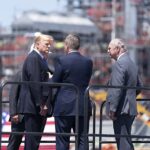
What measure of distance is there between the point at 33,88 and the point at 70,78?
1.64ft

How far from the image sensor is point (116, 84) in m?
10.5

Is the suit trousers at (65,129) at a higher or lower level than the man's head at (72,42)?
lower

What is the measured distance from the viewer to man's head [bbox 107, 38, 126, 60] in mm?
10578

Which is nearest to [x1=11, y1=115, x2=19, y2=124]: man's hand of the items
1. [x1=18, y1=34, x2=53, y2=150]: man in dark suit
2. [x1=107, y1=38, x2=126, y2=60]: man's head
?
[x1=18, y1=34, x2=53, y2=150]: man in dark suit

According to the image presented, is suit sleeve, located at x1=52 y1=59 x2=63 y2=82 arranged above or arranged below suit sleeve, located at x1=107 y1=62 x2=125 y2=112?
above

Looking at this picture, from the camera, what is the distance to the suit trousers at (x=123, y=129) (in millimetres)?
10539

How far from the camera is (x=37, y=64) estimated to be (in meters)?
10.2

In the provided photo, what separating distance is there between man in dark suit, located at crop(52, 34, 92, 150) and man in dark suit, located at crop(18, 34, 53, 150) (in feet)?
0.58

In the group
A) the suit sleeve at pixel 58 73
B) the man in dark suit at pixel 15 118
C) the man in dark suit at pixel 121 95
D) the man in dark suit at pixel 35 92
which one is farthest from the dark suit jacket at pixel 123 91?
the man in dark suit at pixel 15 118

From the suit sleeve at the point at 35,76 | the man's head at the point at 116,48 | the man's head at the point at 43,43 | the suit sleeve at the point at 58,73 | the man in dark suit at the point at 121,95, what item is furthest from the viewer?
the man's head at the point at 116,48

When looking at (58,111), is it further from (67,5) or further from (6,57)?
(67,5)

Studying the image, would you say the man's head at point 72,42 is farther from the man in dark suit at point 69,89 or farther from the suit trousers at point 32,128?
the suit trousers at point 32,128

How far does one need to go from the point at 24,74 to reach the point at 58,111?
65cm

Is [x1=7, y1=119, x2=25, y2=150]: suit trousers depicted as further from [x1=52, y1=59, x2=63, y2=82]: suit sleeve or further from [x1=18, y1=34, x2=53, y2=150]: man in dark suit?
[x1=52, y1=59, x2=63, y2=82]: suit sleeve
